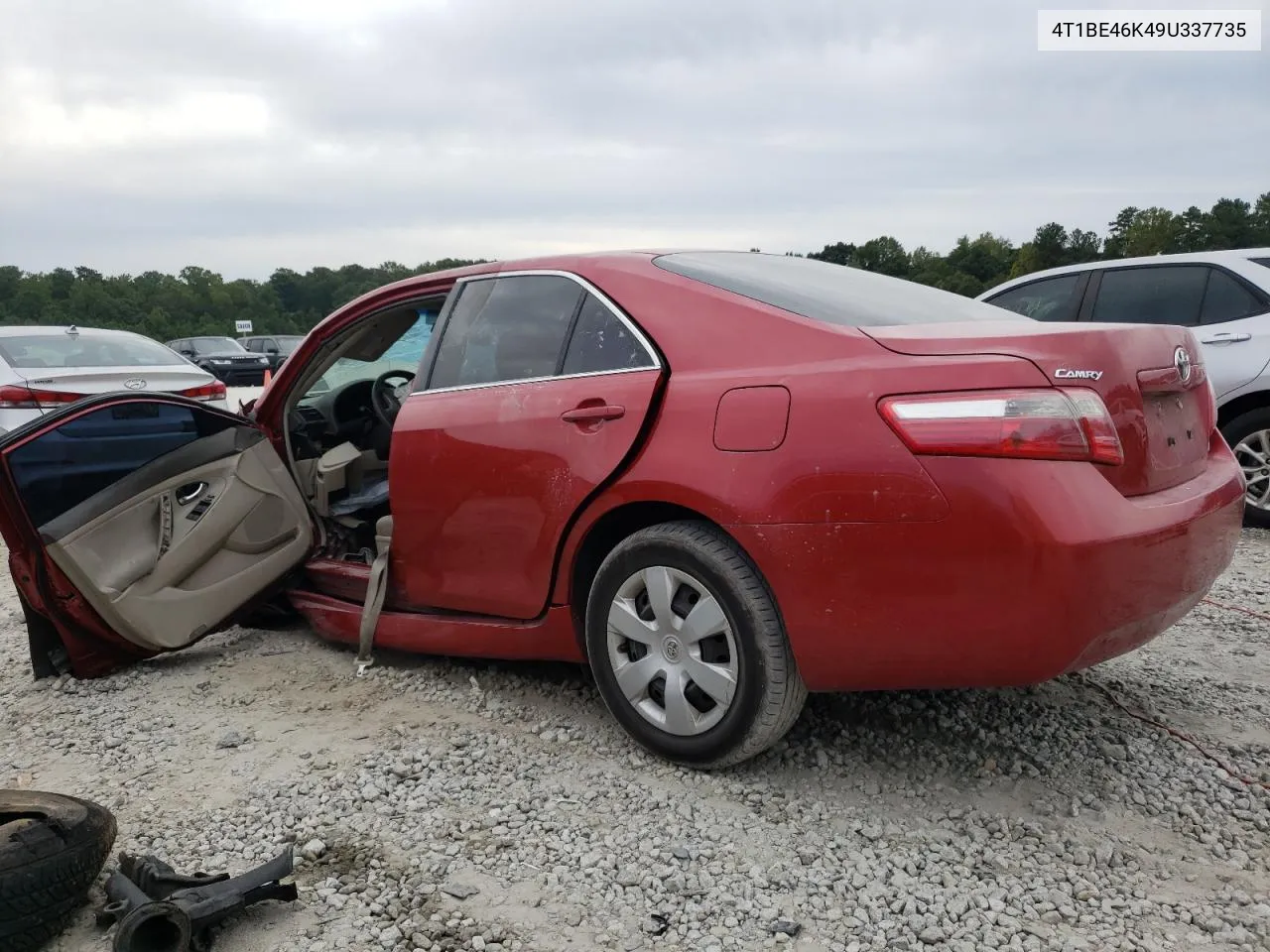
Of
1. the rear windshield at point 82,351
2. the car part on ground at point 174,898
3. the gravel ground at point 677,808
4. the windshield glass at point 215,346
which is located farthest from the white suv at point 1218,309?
the windshield glass at point 215,346

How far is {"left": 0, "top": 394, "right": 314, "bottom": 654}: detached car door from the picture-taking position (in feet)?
11.3

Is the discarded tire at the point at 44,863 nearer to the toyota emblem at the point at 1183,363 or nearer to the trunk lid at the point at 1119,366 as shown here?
the trunk lid at the point at 1119,366

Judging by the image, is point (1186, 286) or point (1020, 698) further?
point (1186, 286)

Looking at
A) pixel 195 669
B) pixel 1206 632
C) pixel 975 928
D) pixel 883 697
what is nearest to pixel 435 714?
pixel 195 669

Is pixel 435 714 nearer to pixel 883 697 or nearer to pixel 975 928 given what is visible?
pixel 883 697

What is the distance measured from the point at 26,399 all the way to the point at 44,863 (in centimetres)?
581

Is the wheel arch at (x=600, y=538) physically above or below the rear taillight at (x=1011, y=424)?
below

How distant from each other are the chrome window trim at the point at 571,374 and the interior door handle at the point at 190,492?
3.31ft

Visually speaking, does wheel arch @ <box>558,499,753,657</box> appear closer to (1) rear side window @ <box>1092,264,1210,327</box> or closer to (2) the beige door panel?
(2) the beige door panel

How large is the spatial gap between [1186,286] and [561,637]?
4.90m

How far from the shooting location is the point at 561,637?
9.95 ft

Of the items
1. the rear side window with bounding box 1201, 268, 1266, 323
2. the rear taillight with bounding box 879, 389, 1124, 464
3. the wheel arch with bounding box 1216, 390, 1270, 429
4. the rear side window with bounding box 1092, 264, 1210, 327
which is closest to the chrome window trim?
the rear taillight with bounding box 879, 389, 1124, 464

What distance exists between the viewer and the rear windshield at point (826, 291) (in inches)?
104

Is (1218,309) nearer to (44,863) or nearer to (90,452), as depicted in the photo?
(90,452)
